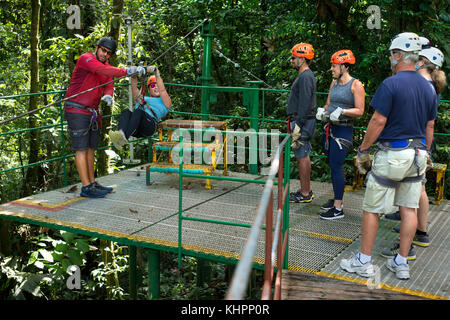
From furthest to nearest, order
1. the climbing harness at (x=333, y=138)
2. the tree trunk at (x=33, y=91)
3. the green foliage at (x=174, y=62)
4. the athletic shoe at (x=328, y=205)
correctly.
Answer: the tree trunk at (x=33, y=91), the green foliage at (x=174, y=62), the athletic shoe at (x=328, y=205), the climbing harness at (x=333, y=138)

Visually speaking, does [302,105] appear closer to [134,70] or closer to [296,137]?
[296,137]

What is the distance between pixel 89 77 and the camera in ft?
22.1

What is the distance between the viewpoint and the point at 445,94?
805 centimetres

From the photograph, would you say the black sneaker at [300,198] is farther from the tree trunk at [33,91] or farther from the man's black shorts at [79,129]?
the tree trunk at [33,91]

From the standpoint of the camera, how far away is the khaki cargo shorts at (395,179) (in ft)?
14.5

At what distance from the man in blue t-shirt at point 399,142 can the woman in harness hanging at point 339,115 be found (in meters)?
1.31

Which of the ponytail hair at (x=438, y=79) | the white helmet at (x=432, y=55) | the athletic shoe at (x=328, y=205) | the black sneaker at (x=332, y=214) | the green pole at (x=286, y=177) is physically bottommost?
the black sneaker at (x=332, y=214)

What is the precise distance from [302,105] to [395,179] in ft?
7.34

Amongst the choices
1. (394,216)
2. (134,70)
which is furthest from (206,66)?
(394,216)

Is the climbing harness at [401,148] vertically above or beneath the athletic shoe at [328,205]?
above

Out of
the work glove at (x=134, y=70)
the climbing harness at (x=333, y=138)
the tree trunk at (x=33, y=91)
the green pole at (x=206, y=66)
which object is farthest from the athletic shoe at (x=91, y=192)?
the tree trunk at (x=33, y=91)

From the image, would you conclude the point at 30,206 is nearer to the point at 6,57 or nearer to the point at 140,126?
the point at 140,126

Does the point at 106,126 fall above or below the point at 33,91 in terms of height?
below

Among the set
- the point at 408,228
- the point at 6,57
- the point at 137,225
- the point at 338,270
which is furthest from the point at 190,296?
the point at 6,57
